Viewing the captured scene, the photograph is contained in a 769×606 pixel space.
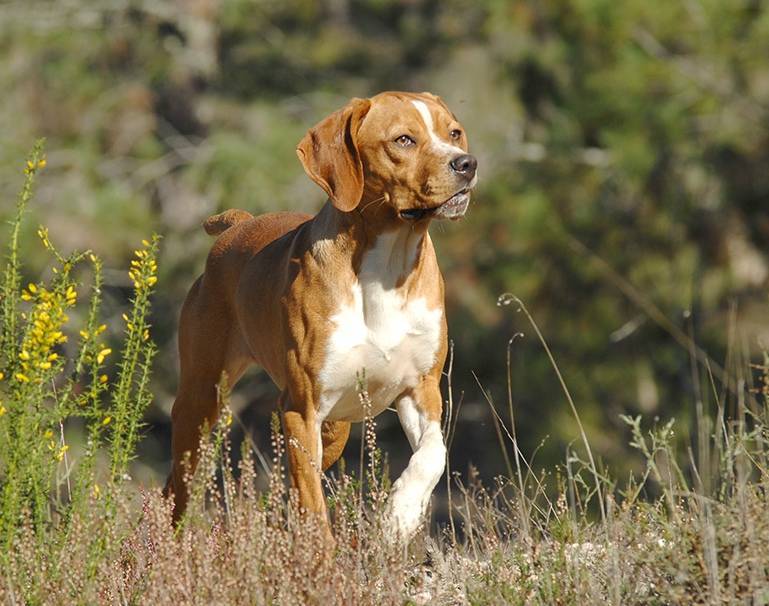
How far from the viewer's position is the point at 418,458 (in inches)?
203

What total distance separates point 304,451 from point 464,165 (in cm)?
123

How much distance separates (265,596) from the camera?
13.6ft

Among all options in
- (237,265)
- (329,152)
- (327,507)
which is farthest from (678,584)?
(237,265)

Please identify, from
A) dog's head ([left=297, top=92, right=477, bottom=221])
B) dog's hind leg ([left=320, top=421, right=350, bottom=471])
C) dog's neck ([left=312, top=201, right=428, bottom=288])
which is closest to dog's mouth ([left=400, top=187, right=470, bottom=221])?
dog's head ([left=297, top=92, right=477, bottom=221])

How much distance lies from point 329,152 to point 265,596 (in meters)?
2.06

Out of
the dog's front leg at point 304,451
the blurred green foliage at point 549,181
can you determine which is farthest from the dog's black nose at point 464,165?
the blurred green foliage at point 549,181

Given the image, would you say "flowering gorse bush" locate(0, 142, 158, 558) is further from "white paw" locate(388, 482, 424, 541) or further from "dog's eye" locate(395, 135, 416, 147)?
"dog's eye" locate(395, 135, 416, 147)

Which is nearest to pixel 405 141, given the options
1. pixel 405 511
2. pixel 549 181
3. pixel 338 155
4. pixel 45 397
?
pixel 338 155

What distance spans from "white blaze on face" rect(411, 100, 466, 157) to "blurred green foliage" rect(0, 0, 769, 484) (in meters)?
6.56

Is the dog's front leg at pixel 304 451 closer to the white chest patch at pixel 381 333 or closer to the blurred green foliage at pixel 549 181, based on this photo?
the white chest patch at pixel 381 333

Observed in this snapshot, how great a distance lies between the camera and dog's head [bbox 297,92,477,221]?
538cm

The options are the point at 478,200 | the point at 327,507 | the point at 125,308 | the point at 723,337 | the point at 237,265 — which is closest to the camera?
the point at 327,507

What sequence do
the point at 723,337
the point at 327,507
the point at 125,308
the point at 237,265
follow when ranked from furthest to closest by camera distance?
1. the point at 125,308
2. the point at 723,337
3. the point at 237,265
4. the point at 327,507

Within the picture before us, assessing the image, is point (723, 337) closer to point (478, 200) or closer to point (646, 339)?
point (646, 339)
